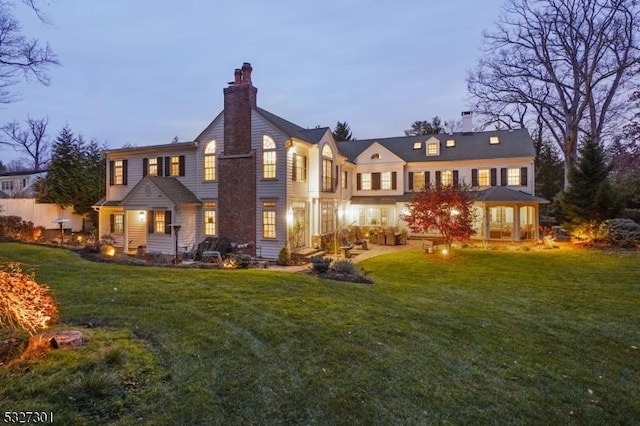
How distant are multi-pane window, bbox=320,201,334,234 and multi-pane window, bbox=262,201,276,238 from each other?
133 inches

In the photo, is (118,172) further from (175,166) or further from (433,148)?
(433,148)

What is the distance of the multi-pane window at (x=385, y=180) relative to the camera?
2450 centimetres

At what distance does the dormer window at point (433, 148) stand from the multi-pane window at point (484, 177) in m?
3.17

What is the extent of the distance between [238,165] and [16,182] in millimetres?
32767

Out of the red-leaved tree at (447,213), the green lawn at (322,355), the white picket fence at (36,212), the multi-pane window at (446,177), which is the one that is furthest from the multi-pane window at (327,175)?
the white picket fence at (36,212)

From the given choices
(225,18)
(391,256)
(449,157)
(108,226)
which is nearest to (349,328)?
(391,256)

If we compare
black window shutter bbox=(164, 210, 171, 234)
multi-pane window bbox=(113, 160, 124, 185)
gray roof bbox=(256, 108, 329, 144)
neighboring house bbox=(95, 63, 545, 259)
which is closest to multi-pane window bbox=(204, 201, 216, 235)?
neighboring house bbox=(95, 63, 545, 259)

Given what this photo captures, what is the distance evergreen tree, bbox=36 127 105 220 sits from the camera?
21.9m

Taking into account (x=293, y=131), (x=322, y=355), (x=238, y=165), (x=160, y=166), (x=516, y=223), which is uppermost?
(x=293, y=131)

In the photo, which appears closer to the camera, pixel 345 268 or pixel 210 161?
pixel 345 268

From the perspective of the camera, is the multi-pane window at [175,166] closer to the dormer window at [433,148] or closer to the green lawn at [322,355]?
the green lawn at [322,355]

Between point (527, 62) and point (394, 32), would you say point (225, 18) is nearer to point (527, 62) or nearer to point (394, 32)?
point (394, 32)

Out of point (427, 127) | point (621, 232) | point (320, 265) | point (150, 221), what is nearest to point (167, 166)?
point (150, 221)

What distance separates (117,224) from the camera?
1919cm
